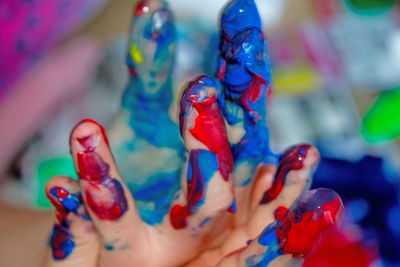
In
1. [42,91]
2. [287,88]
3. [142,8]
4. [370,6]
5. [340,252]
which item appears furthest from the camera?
[370,6]

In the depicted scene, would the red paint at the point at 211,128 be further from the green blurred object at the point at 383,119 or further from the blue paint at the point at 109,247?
the green blurred object at the point at 383,119

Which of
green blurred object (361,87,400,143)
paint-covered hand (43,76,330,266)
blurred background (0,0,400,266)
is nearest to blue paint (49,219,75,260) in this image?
paint-covered hand (43,76,330,266)

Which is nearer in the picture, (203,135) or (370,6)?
(203,135)

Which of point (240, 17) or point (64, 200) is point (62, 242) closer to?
point (64, 200)

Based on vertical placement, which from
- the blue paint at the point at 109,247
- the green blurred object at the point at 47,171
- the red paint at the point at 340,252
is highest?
the blue paint at the point at 109,247

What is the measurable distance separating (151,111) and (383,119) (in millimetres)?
581

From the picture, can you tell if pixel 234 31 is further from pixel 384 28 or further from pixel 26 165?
pixel 384 28

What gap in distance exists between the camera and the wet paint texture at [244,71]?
0.30m

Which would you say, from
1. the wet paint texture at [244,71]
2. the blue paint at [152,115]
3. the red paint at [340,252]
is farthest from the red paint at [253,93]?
the red paint at [340,252]

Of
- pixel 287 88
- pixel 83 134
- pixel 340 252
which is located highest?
pixel 83 134

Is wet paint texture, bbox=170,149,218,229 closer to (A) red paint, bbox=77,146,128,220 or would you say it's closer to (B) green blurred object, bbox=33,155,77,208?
(A) red paint, bbox=77,146,128,220

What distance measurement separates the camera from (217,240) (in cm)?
36

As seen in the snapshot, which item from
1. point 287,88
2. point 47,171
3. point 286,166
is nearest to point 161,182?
point 286,166

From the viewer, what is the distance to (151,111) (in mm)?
402
